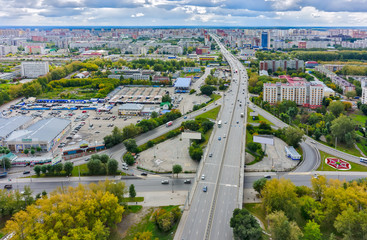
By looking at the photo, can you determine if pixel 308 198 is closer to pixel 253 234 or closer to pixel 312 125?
pixel 253 234

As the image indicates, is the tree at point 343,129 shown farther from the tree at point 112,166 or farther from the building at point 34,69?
the building at point 34,69

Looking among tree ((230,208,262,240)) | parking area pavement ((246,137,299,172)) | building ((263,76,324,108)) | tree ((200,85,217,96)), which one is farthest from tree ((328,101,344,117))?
tree ((230,208,262,240))

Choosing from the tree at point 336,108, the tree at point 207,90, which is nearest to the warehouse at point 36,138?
the tree at point 207,90

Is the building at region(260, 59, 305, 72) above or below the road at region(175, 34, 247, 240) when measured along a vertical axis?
above

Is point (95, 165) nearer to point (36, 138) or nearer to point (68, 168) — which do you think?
point (68, 168)

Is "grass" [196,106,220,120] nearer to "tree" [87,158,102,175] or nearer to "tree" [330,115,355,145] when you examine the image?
"tree" [330,115,355,145]

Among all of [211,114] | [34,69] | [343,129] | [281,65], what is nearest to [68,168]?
[211,114]
